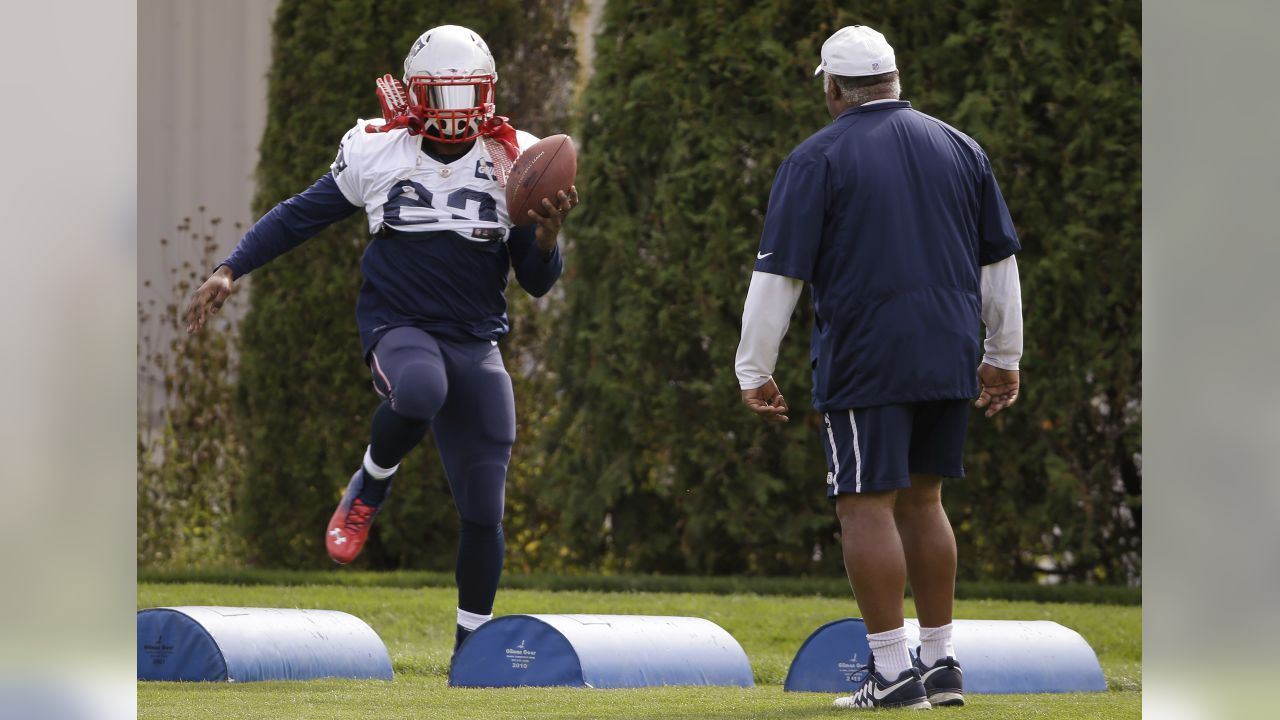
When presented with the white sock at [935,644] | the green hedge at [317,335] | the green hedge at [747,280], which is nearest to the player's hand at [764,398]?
the white sock at [935,644]

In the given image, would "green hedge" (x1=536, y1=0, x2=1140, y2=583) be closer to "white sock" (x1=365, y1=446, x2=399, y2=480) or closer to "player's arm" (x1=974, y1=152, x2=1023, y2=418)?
"white sock" (x1=365, y1=446, x2=399, y2=480)

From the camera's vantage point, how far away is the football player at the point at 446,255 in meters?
5.04

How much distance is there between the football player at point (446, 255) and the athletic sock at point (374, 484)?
0.02 meters

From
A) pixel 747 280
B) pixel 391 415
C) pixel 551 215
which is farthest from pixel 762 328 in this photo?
pixel 747 280

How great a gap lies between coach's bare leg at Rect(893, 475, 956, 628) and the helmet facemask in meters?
1.85

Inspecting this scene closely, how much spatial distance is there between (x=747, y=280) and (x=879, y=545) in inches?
189

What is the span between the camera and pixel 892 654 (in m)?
3.92

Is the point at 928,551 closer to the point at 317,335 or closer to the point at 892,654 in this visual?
the point at 892,654

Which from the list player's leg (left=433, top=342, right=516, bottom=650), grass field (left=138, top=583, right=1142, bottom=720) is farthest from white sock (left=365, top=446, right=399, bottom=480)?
grass field (left=138, top=583, right=1142, bottom=720)

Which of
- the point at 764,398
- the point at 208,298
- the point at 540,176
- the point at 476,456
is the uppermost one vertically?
the point at 540,176
